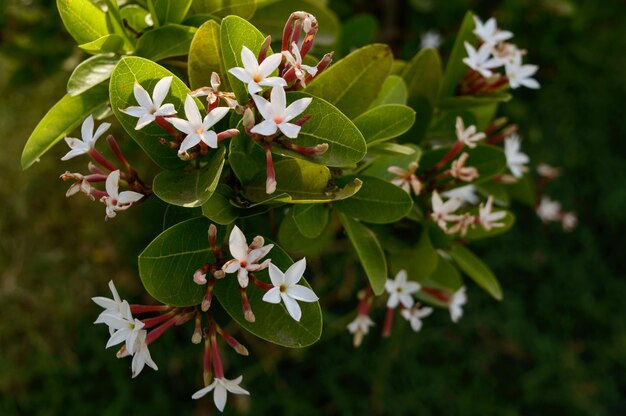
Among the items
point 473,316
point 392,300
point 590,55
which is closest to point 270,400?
point 473,316

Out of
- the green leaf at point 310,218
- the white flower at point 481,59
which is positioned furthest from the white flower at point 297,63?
the white flower at point 481,59

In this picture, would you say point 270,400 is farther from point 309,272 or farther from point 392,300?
point 392,300

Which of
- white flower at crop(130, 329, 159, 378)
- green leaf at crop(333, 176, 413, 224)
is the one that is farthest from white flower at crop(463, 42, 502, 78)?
white flower at crop(130, 329, 159, 378)

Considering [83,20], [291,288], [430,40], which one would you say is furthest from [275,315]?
[430,40]

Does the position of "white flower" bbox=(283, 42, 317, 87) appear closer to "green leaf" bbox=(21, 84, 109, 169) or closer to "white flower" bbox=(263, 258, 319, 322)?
"white flower" bbox=(263, 258, 319, 322)

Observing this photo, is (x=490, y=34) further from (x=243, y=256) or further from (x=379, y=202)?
(x=243, y=256)

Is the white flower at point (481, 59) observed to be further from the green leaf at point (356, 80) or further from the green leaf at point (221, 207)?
the green leaf at point (221, 207)
